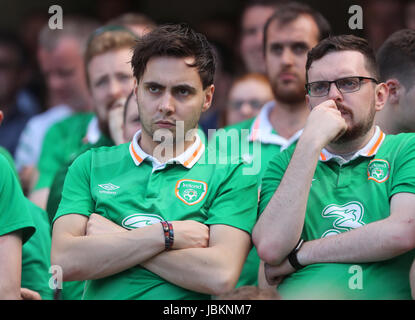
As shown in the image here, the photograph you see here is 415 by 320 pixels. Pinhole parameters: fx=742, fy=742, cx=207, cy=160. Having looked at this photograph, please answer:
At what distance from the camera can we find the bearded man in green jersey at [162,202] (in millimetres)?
3295

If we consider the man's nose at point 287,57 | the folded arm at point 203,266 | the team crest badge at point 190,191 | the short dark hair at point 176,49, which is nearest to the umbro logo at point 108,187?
the team crest badge at point 190,191

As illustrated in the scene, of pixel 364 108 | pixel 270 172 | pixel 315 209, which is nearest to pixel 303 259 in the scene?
pixel 315 209

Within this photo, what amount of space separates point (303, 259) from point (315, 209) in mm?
275

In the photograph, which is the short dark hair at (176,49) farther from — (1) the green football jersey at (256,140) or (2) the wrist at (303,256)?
(2) the wrist at (303,256)

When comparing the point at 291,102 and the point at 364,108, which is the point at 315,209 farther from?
the point at 291,102

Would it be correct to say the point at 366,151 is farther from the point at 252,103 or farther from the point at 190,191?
the point at 252,103

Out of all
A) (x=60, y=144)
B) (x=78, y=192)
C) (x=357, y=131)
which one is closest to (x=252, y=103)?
(x=60, y=144)

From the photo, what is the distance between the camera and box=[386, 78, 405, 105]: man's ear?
404 cm

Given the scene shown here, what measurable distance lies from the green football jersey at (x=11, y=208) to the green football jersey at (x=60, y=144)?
181 centimetres

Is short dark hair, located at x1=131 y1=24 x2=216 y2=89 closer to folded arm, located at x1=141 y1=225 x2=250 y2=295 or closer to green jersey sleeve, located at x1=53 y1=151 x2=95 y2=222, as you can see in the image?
green jersey sleeve, located at x1=53 y1=151 x2=95 y2=222

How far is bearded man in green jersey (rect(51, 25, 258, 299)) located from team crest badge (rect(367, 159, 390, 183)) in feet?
1.86

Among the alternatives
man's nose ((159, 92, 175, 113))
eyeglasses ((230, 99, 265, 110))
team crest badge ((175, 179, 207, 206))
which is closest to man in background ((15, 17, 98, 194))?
eyeglasses ((230, 99, 265, 110))

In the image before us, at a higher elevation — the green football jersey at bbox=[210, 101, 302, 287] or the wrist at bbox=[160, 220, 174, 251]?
the green football jersey at bbox=[210, 101, 302, 287]

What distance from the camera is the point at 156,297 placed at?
10.9ft
